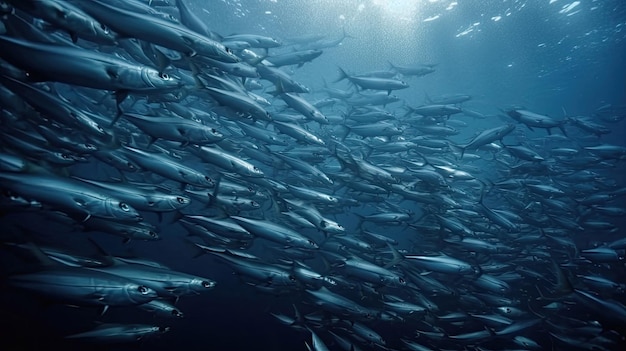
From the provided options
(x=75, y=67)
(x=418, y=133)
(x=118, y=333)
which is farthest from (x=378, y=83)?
(x=118, y=333)

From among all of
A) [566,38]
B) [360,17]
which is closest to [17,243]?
[360,17]

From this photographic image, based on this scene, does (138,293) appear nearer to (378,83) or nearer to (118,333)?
(118,333)

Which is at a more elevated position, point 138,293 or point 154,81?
point 154,81

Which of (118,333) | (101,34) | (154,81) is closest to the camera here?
(154,81)

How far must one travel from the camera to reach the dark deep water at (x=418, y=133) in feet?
21.5

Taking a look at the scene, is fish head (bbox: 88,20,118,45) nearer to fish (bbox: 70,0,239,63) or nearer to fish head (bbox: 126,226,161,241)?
fish (bbox: 70,0,239,63)

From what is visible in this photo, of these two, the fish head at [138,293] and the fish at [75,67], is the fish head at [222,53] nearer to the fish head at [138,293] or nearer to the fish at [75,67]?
the fish at [75,67]

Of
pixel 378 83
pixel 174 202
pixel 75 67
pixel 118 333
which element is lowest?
pixel 118 333

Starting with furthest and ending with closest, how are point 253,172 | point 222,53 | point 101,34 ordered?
point 253,172 < point 222,53 < point 101,34

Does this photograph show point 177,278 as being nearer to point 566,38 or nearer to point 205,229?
point 205,229

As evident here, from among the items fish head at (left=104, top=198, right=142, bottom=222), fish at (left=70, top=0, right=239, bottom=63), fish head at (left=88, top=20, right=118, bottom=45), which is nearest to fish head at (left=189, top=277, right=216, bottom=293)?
fish head at (left=104, top=198, right=142, bottom=222)

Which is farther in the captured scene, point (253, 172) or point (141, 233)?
point (253, 172)

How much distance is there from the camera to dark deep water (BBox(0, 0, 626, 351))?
6.57 meters

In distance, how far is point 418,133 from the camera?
11086 millimetres
